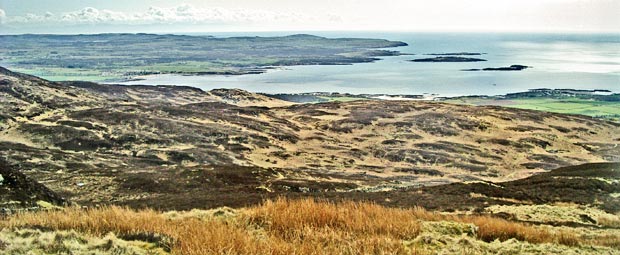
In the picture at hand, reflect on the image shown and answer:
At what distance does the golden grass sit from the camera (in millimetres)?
6949

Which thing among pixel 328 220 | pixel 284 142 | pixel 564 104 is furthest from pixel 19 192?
pixel 564 104

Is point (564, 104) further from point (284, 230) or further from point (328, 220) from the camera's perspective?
point (284, 230)

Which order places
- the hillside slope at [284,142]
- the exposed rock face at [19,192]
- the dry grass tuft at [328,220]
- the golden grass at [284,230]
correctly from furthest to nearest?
1. the hillside slope at [284,142]
2. the exposed rock face at [19,192]
3. the dry grass tuft at [328,220]
4. the golden grass at [284,230]

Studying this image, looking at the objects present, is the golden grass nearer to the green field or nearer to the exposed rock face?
the exposed rock face

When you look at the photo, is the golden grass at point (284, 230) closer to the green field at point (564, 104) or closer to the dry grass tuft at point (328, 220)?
the dry grass tuft at point (328, 220)

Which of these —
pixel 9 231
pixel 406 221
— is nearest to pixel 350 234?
pixel 406 221

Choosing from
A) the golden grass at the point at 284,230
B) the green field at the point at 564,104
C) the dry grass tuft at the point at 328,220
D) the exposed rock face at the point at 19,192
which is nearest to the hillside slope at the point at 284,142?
the exposed rock face at the point at 19,192

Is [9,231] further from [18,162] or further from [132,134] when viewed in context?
[132,134]

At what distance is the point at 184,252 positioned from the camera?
6.71 meters

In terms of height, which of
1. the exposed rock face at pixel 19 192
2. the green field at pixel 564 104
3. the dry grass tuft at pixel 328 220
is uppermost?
the dry grass tuft at pixel 328 220

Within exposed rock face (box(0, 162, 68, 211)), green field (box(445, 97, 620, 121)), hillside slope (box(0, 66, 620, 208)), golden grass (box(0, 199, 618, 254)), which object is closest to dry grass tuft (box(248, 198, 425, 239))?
golden grass (box(0, 199, 618, 254))

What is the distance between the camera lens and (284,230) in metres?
8.62

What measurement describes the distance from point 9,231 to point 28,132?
6282 cm

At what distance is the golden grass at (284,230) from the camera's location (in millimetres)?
6949
